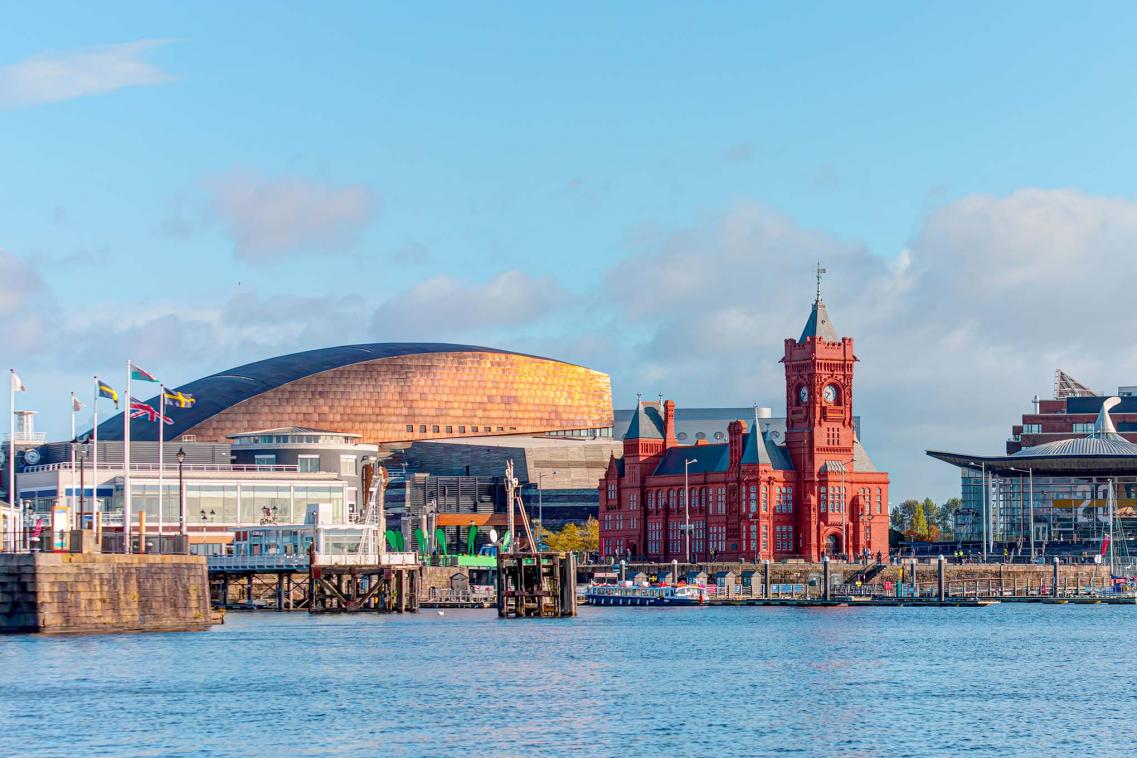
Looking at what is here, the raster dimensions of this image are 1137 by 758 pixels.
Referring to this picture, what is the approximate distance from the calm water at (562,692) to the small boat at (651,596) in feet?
150

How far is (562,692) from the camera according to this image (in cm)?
8069

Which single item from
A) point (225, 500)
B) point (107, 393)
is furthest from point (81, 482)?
point (225, 500)

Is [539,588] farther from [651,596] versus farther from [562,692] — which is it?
[562,692]

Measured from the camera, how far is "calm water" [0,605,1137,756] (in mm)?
65625

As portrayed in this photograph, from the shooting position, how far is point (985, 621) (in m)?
142

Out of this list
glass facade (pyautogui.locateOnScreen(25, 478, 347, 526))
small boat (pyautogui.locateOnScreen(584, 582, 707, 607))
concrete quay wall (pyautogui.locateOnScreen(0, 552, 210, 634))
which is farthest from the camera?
glass facade (pyautogui.locateOnScreen(25, 478, 347, 526))

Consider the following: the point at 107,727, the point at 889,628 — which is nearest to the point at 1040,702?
the point at 107,727

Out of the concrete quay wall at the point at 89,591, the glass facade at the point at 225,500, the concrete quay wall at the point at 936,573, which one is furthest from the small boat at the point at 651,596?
the concrete quay wall at the point at 89,591

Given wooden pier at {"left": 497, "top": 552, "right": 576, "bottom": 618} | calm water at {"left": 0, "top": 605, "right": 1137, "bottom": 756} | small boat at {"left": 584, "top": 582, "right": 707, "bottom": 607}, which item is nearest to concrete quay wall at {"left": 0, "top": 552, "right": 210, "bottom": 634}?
calm water at {"left": 0, "top": 605, "right": 1137, "bottom": 756}

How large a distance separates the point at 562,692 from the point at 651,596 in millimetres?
90912

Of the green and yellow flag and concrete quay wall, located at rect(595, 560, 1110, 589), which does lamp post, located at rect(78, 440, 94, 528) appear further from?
concrete quay wall, located at rect(595, 560, 1110, 589)

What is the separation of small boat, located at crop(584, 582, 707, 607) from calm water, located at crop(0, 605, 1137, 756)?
45.8 m

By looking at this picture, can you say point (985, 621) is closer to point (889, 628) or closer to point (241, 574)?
point (889, 628)

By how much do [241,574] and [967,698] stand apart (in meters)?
71.9
